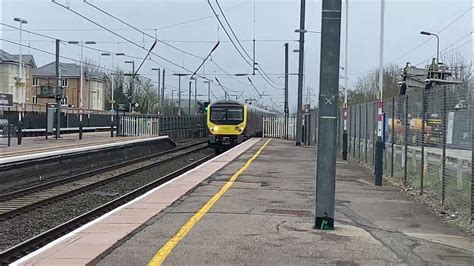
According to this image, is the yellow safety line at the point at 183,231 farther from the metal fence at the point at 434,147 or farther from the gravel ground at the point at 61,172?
the gravel ground at the point at 61,172

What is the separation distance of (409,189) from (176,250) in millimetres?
8752

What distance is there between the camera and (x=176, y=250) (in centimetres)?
752

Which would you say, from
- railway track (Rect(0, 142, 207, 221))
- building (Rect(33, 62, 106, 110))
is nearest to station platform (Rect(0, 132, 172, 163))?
railway track (Rect(0, 142, 207, 221))

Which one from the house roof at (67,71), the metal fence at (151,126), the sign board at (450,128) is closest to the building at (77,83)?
the house roof at (67,71)

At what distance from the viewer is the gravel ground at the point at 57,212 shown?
11828 mm

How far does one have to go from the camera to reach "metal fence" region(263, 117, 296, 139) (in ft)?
164

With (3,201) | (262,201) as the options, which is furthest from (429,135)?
(3,201)

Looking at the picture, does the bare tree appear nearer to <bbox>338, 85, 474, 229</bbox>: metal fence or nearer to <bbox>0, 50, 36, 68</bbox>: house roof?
<bbox>338, 85, 474, 229</bbox>: metal fence

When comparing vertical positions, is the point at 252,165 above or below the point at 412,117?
below

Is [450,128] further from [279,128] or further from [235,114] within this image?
[279,128]

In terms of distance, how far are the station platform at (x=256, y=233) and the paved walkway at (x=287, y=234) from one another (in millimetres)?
14

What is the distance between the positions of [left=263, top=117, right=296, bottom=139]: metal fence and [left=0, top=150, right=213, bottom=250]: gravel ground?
27.7 meters

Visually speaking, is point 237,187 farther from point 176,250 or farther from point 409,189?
point 176,250

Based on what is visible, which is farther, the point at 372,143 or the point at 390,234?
the point at 372,143
